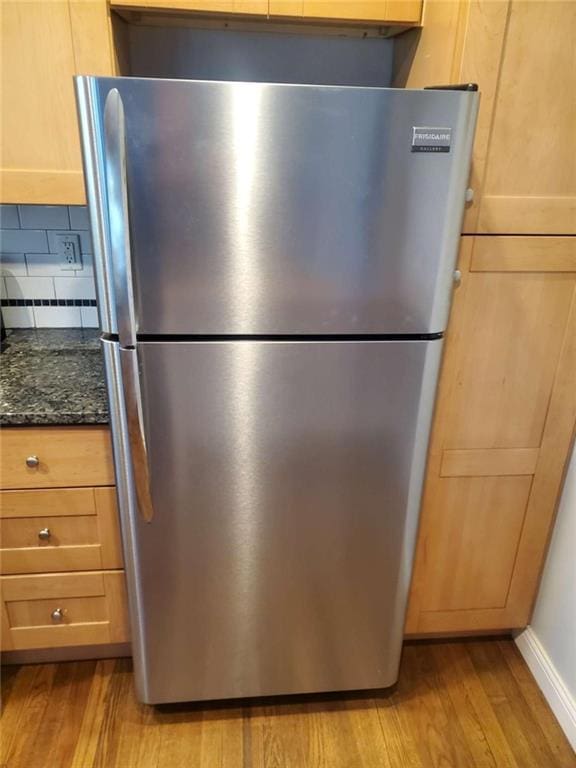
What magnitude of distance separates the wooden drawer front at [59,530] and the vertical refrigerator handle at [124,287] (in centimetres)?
25

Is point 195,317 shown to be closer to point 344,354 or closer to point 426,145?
point 344,354

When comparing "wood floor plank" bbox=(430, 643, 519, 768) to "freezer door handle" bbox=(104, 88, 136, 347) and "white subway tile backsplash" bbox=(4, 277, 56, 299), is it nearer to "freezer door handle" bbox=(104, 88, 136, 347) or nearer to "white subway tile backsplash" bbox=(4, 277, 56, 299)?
"freezer door handle" bbox=(104, 88, 136, 347)

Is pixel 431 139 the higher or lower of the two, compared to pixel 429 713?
higher

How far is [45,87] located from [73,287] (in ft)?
2.10

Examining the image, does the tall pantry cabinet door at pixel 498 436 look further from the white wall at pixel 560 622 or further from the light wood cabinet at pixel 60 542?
the light wood cabinet at pixel 60 542

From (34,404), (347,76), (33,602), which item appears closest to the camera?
(34,404)

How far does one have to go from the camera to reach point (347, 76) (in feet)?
5.45

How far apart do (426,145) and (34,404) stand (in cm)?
105

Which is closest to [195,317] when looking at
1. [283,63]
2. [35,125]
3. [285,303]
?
[285,303]

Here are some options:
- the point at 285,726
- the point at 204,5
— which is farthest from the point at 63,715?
the point at 204,5

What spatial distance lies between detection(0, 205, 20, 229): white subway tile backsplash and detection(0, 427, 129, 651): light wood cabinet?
2.32 feet

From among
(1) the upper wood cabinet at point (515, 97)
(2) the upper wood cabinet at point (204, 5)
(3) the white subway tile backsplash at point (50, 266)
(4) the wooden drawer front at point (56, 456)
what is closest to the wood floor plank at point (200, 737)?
(4) the wooden drawer front at point (56, 456)

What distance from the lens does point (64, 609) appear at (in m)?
1.56

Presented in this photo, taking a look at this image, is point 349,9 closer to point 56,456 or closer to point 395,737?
point 56,456
